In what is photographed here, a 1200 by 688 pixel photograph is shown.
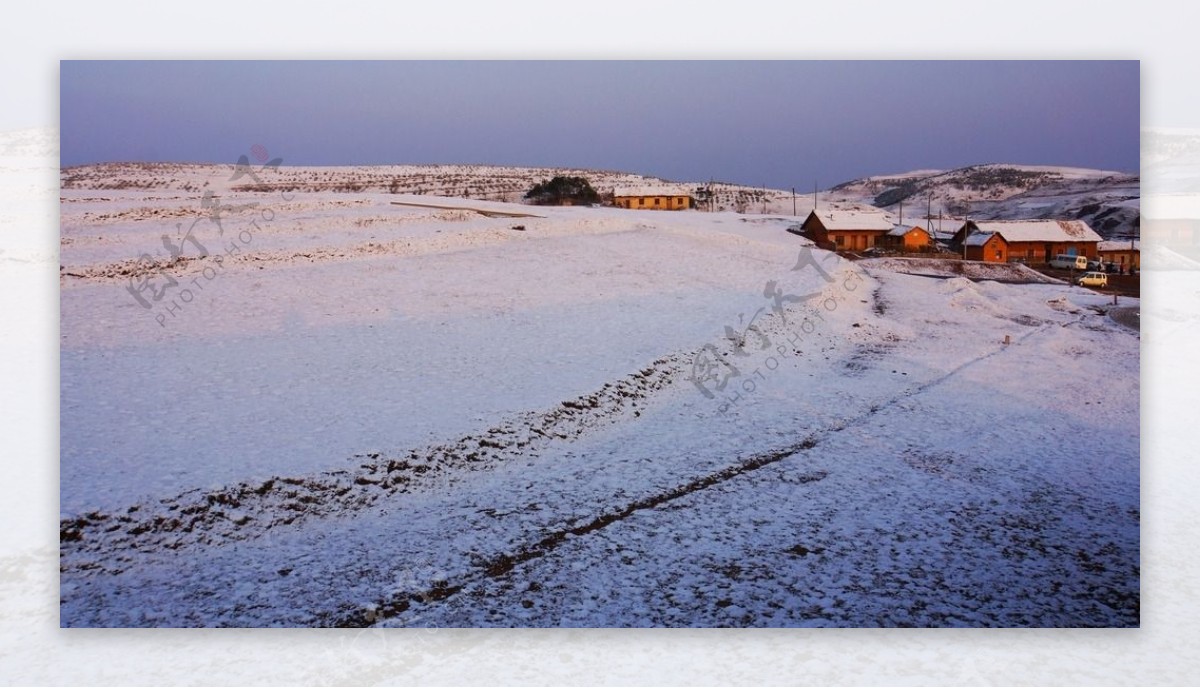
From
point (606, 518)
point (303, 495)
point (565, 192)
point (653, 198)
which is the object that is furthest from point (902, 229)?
point (303, 495)

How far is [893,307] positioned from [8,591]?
28.0 ft

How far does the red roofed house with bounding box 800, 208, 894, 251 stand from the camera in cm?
926

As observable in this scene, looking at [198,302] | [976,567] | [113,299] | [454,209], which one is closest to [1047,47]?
[976,567]

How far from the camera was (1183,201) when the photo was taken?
809cm

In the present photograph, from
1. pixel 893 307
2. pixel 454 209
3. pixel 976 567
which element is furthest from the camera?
pixel 454 209

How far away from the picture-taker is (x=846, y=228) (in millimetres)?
9492

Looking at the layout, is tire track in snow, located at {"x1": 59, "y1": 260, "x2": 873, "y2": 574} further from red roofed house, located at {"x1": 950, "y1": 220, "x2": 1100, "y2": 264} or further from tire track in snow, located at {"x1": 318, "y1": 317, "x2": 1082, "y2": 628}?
red roofed house, located at {"x1": 950, "y1": 220, "x2": 1100, "y2": 264}

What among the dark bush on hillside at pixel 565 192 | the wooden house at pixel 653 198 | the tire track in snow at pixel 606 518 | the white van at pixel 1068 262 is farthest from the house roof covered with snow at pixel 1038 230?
the dark bush on hillside at pixel 565 192

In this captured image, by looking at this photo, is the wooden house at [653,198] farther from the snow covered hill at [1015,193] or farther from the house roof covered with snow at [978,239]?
the house roof covered with snow at [978,239]

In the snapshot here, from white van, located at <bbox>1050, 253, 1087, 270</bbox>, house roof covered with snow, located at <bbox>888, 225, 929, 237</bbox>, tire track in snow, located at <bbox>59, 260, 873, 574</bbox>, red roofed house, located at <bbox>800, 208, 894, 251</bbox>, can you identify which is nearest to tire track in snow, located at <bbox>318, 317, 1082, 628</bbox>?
white van, located at <bbox>1050, 253, 1087, 270</bbox>

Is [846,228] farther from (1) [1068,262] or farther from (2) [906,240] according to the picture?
(1) [1068,262]

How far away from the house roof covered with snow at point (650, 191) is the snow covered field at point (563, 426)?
1.21ft

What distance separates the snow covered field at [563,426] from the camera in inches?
270

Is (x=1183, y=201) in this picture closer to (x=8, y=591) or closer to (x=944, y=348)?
(x=944, y=348)
